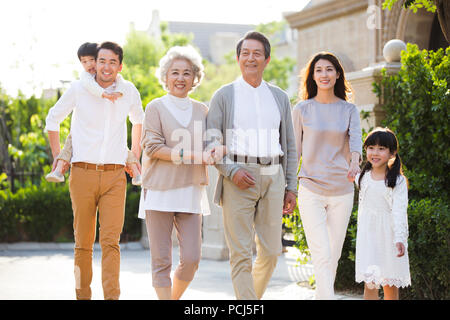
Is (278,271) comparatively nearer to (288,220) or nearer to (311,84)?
(288,220)

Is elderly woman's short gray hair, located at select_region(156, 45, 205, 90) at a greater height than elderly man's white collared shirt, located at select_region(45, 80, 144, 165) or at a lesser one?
greater

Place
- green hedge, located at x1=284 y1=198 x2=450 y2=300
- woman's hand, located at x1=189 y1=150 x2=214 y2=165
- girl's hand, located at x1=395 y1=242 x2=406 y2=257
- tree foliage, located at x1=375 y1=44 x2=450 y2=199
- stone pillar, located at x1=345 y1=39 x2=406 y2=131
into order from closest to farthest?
woman's hand, located at x1=189 y1=150 x2=214 y2=165 → girl's hand, located at x1=395 y1=242 x2=406 y2=257 → green hedge, located at x1=284 y1=198 x2=450 y2=300 → tree foliage, located at x1=375 y1=44 x2=450 y2=199 → stone pillar, located at x1=345 y1=39 x2=406 y2=131

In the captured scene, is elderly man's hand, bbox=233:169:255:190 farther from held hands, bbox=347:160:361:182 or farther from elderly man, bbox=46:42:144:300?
elderly man, bbox=46:42:144:300

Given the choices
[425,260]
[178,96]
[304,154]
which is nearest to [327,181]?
[304,154]

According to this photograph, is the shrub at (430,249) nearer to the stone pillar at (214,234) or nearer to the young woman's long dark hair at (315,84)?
the young woman's long dark hair at (315,84)

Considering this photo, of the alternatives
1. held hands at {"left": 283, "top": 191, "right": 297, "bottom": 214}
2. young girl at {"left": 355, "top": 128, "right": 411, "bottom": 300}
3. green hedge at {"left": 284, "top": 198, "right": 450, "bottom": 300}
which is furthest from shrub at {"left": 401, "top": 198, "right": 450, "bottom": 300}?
held hands at {"left": 283, "top": 191, "right": 297, "bottom": 214}

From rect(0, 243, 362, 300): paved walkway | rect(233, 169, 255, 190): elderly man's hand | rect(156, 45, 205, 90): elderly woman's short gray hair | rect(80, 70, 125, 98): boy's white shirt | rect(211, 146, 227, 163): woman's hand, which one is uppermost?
rect(156, 45, 205, 90): elderly woman's short gray hair

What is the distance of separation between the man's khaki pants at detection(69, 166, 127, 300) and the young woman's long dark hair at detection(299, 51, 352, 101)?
172 centimetres

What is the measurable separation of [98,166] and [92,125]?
0.33 m

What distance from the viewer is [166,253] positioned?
5.00 metres

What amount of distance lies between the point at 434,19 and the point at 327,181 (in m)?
9.11

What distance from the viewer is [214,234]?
11.4 meters

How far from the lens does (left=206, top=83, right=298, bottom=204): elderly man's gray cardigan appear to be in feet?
16.4

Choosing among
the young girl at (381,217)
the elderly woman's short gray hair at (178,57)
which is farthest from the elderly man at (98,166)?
the young girl at (381,217)
